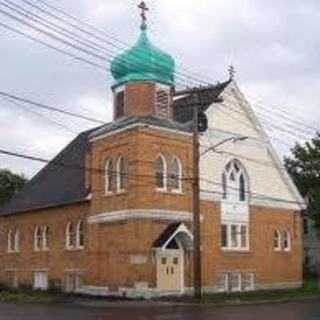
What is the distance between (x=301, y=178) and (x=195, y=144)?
28.9 meters

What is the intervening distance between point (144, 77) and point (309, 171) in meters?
25.1

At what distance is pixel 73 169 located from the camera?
55.2 m

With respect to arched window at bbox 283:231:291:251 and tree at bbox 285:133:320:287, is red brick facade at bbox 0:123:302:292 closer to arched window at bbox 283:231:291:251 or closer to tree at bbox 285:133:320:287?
arched window at bbox 283:231:291:251

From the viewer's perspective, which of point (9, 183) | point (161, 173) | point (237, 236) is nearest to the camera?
point (161, 173)

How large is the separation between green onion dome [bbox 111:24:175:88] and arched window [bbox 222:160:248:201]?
6919 millimetres

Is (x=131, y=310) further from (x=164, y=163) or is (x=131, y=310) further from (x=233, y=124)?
(x=233, y=124)

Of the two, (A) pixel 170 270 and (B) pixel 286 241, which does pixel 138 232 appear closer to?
(A) pixel 170 270

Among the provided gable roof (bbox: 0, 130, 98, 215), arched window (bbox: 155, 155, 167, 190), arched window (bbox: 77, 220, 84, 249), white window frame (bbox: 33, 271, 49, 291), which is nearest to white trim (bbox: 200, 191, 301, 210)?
arched window (bbox: 155, 155, 167, 190)

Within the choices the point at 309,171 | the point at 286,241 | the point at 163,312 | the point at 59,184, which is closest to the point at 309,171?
the point at 309,171

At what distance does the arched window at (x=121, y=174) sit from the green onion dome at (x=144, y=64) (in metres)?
4.67

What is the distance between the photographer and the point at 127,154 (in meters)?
44.9

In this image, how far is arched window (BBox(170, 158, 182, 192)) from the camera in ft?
150

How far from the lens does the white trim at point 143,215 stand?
4380 cm

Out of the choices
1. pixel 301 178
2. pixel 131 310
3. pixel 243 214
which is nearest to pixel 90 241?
pixel 243 214
